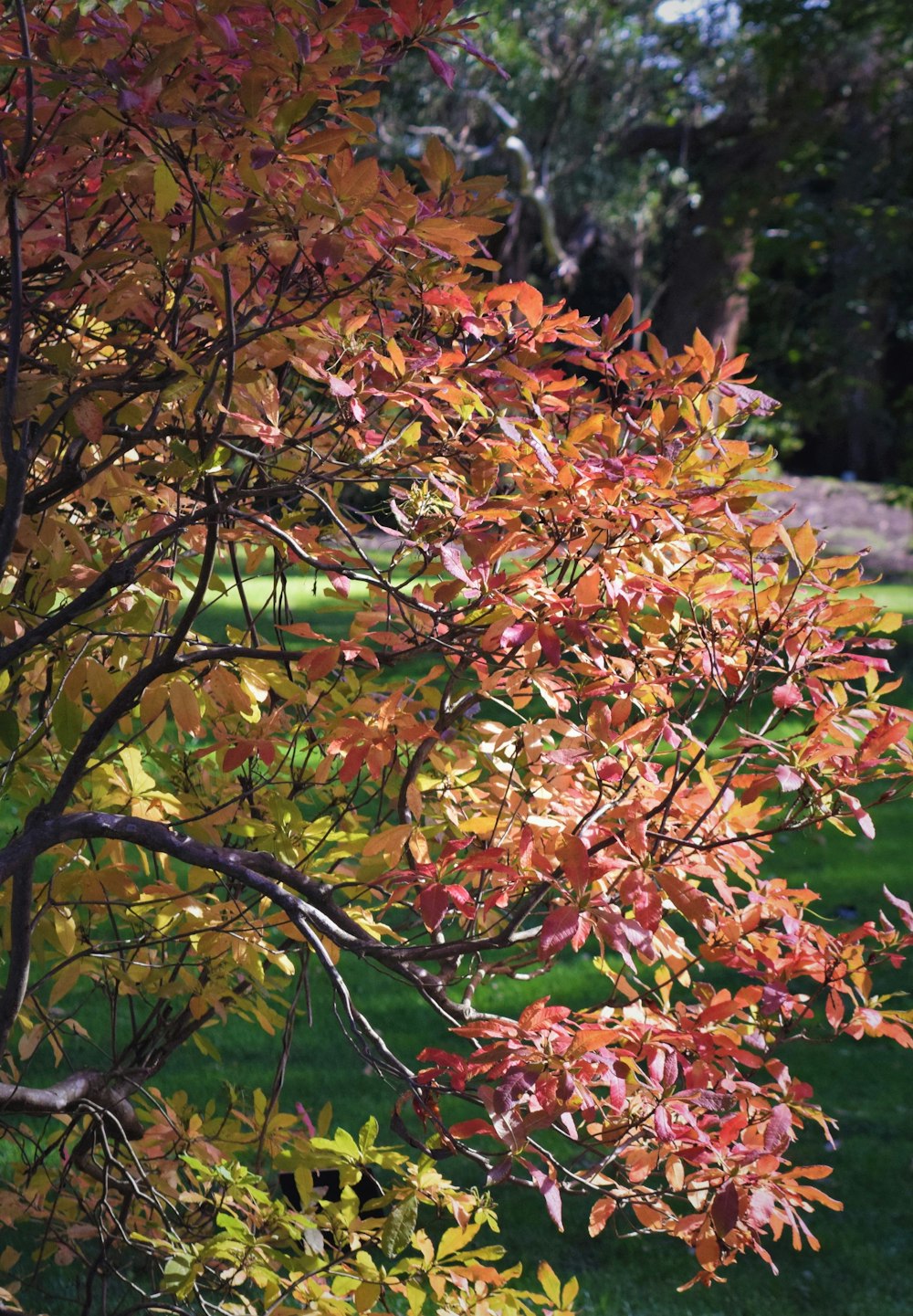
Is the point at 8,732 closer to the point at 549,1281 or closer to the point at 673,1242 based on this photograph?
the point at 549,1281

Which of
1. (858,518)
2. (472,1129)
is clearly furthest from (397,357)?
(858,518)

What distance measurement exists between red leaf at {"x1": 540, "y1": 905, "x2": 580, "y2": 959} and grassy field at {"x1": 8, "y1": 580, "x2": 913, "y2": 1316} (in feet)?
2.10


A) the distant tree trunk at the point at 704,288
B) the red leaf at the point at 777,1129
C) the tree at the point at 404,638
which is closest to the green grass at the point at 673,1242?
the tree at the point at 404,638

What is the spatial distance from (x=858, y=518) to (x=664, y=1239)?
1466 cm

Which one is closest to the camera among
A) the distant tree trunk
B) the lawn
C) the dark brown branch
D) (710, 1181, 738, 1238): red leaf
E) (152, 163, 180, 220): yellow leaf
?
(152, 163, 180, 220): yellow leaf

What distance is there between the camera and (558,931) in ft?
5.30

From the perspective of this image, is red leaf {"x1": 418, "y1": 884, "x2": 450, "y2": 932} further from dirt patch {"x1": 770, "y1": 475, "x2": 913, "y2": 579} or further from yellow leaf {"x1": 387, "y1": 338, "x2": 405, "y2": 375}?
dirt patch {"x1": 770, "y1": 475, "x2": 913, "y2": 579}

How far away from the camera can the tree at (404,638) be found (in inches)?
66.6

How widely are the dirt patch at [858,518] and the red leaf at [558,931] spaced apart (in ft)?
44.1

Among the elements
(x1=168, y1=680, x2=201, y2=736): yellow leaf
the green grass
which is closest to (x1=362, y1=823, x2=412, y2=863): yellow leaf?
(x1=168, y1=680, x2=201, y2=736): yellow leaf

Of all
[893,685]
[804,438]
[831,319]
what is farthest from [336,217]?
[804,438]

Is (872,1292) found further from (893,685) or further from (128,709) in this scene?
(128,709)

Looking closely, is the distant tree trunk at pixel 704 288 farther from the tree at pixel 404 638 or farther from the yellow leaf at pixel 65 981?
the yellow leaf at pixel 65 981

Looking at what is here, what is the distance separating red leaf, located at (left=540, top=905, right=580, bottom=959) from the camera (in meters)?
1.61
